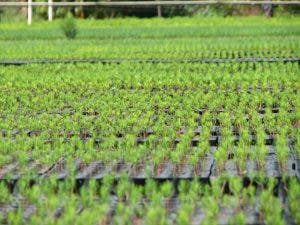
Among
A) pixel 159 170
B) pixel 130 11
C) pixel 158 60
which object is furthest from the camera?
pixel 130 11

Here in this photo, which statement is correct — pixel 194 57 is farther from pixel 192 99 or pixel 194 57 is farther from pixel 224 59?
pixel 192 99

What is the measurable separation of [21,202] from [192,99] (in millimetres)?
2843

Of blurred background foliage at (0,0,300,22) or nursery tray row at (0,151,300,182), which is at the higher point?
blurred background foliage at (0,0,300,22)

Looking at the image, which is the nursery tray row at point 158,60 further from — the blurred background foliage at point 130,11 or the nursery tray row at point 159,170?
the blurred background foliage at point 130,11

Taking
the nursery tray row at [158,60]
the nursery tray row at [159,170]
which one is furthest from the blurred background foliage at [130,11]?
the nursery tray row at [159,170]

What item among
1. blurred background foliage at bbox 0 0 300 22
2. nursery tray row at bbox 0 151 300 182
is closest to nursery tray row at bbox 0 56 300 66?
nursery tray row at bbox 0 151 300 182

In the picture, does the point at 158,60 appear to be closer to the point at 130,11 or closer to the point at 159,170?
the point at 159,170

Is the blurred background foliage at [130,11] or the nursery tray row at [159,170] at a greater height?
the blurred background foliage at [130,11]

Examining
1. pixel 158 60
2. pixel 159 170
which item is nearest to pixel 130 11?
pixel 158 60

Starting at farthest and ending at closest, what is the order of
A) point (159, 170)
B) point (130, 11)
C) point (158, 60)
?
point (130, 11) < point (158, 60) < point (159, 170)

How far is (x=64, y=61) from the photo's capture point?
9.33 m

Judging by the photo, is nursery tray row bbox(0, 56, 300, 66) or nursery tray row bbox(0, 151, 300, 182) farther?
nursery tray row bbox(0, 56, 300, 66)

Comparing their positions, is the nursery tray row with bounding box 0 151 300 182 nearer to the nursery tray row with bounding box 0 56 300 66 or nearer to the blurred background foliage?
the nursery tray row with bounding box 0 56 300 66

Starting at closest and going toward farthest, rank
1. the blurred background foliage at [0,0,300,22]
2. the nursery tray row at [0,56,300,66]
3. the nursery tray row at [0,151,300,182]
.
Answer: the nursery tray row at [0,151,300,182] < the nursery tray row at [0,56,300,66] < the blurred background foliage at [0,0,300,22]
